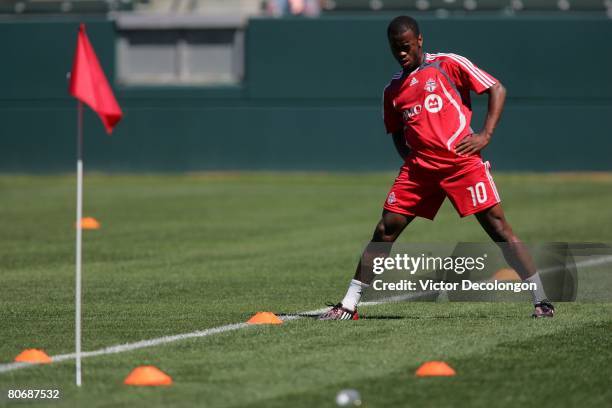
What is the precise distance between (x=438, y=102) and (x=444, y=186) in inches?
23.2

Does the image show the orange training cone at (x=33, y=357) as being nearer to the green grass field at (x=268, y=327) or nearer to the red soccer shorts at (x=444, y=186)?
the green grass field at (x=268, y=327)

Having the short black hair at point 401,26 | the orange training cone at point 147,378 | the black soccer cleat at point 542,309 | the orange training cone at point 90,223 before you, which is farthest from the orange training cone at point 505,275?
the orange training cone at point 90,223

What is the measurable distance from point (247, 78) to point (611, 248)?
18133 mm

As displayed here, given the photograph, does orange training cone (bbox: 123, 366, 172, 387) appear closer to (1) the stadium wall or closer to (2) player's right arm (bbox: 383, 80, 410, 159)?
(2) player's right arm (bbox: 383, 80, 410, 159)

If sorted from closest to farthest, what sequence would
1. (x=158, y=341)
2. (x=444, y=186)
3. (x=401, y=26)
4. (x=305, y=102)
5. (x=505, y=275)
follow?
(x=158, y=341), (x=401, y=26), (x=444, y=186), (x=505, y=275), (x=305, y=102)

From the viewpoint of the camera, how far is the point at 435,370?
6.80 meters

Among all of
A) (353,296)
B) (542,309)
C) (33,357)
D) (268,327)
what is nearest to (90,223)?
(353,296)

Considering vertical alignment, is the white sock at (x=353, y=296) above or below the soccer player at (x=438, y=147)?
below

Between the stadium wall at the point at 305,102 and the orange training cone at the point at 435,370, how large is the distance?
75.6ft

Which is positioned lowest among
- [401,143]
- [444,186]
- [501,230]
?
[501,230]

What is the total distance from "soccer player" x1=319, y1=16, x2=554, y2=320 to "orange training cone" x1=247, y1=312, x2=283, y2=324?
387mm

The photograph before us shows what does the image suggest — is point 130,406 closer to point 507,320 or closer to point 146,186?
point 507,320

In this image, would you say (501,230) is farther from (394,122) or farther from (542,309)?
(394,122)

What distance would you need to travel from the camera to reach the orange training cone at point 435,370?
22.2 feet
